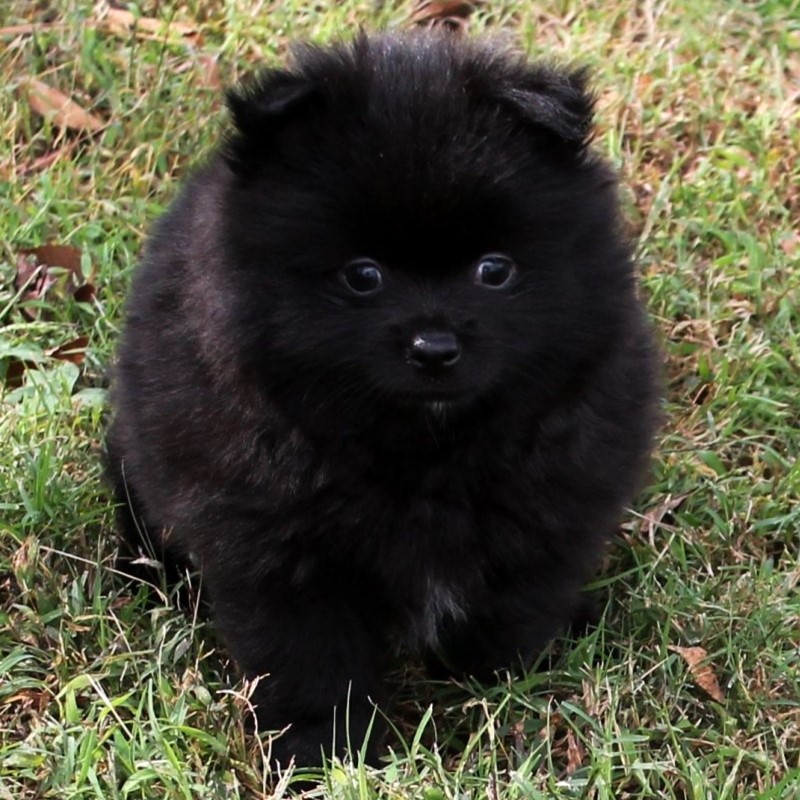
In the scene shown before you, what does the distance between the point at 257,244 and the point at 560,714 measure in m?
1.27

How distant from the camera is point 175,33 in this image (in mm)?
5199

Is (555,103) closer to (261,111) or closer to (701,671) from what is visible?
(261,111)

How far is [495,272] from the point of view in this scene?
2.76 m

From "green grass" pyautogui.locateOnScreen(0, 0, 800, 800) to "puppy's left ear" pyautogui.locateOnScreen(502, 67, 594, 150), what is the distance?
1.19m

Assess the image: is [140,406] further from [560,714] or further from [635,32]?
[635,32]

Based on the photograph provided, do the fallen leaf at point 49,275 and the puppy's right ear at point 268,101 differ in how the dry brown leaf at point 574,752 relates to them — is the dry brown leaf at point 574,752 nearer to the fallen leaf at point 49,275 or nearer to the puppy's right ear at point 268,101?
the puppy's right ear at point 268,101

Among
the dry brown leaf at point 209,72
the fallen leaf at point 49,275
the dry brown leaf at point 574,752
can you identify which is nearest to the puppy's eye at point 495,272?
the dry brown leaf at point 574,752

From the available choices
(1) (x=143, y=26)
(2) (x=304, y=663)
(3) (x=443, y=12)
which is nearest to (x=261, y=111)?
(2) (x=304, y=663)

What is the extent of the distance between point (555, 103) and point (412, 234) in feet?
1.32

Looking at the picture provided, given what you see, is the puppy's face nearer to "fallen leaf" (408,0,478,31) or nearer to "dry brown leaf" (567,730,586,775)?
"dry brown leaf" (567,730,586,775)

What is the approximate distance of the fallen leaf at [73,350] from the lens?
423 cm

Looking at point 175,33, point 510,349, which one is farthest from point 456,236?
point 175,33

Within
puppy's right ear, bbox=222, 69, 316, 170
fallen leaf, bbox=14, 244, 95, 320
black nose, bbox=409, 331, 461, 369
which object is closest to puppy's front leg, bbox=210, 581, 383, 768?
black nose, bbox=409, 331, 461, 369

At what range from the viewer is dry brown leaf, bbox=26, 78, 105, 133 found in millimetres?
4914
